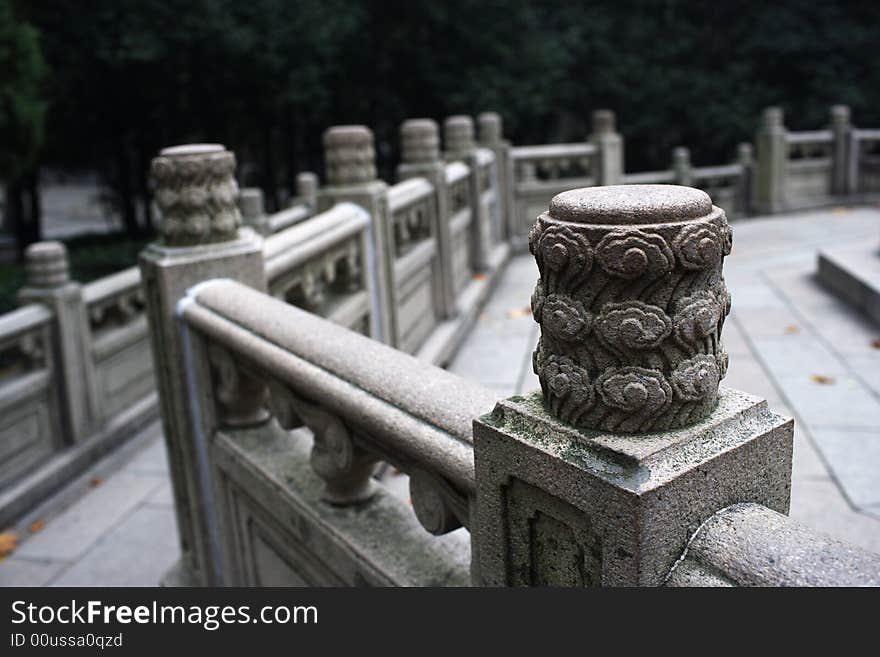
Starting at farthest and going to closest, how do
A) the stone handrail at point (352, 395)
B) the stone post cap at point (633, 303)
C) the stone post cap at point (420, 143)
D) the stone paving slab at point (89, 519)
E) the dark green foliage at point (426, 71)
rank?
the dark green foliage at point (426, 71) < the stone post cap at point (420, 143) < the stone paving slab at point (89, 519) < the stone handrail at point (352, 395) < the stone post cap at point (633, 303)

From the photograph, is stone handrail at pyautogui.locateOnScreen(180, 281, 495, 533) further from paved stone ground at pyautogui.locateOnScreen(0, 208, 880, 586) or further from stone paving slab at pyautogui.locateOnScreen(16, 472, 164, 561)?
stone paving slab at pyautogui.locateOnScreen(16, 472, 164, 561)

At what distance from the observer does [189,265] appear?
10.1 feet

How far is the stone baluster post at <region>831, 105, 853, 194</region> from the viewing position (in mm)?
13609

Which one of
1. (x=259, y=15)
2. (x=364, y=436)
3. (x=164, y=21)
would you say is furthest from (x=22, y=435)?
(x=259, y=15)

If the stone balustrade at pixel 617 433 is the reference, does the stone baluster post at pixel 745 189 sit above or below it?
below

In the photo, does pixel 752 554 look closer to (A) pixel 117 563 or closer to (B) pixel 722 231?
(B) pixel 722 231

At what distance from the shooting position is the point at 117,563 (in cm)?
434

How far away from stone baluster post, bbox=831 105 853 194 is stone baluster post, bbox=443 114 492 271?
786 cm

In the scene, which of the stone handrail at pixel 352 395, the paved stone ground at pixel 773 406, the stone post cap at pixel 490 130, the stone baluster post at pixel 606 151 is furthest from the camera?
the stone baluster post at pixel 606 151

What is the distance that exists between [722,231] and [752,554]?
45cm

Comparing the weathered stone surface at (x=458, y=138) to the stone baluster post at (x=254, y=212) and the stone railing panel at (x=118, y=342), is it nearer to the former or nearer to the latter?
the stone baluster post at (x=254, y=212)

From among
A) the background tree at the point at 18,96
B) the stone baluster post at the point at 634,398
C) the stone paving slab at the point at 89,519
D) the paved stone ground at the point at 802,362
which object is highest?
the background tree at the point at 18,96

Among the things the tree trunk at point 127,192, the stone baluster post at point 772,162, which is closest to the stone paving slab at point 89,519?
the stone baluster post at point 772,162

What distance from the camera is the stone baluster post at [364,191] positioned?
16.0 ft
